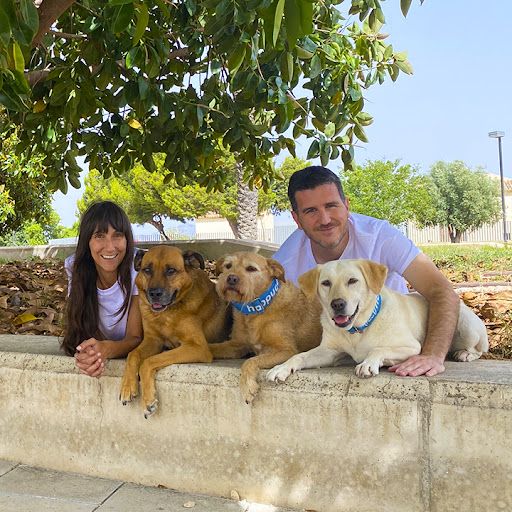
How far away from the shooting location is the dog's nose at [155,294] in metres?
3.66

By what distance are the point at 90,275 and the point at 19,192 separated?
1197cm

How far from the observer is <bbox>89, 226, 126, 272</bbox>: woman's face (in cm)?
414

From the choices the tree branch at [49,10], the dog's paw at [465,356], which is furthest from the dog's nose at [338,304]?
the tree branch at [49,10]

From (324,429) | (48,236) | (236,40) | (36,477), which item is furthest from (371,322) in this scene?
(48,236)

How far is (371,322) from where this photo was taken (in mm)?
3297

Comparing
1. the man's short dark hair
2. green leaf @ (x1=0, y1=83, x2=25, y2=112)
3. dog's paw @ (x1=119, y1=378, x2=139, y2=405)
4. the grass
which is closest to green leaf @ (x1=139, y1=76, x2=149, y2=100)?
the man's short dark hair

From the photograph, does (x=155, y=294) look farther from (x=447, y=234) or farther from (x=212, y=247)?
(x=447, y=234)

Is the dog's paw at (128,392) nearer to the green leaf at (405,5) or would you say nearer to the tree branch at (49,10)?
the tree branch at (49,10)

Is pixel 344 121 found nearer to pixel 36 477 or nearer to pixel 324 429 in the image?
pixel 324 429

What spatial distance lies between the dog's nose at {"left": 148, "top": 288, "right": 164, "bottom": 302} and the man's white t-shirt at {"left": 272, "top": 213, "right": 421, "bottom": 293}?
41.8 inches

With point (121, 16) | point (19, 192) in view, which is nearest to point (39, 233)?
point (19, 192)

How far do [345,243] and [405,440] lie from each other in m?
1.63

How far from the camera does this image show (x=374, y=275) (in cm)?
320

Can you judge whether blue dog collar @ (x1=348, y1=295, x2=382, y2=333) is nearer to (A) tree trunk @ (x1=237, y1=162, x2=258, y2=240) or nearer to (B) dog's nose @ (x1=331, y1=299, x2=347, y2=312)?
(B) dog's nose @ (x1=331, y1=299, x2=347, y2=312)
